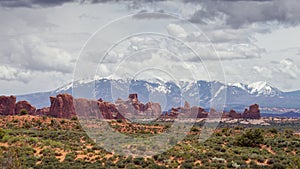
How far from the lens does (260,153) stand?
145 ft

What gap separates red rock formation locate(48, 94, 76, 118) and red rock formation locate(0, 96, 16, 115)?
392 inches

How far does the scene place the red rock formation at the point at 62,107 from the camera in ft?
370

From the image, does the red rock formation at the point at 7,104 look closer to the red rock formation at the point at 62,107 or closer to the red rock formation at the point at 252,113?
the red rock formation at the point at 62,107

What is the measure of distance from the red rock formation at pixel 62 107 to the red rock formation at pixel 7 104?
9.95 meters

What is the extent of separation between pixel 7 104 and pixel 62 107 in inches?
585

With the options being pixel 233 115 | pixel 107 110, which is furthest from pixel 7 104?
pixel 233 115

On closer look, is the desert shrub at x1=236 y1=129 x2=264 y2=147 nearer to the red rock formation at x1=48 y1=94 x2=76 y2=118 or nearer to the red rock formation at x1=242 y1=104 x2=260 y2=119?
the red rock formation at x1=48 y1=94 x2=76 y2=118

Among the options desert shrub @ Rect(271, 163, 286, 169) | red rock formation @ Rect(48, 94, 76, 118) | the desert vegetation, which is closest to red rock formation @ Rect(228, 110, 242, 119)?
red rock formation @ Rect(48, 94, 76, 118)

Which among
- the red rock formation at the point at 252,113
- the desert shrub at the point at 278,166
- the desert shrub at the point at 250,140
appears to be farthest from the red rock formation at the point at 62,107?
the desert shrub at the point at 278,166

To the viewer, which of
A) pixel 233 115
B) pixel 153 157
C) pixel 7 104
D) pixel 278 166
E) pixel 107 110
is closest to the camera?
pixel 278 166

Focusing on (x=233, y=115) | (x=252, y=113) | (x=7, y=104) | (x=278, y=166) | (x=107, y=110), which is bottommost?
(x=278, y=166)

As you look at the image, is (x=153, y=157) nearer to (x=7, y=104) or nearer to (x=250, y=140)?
(x=250, y=140)

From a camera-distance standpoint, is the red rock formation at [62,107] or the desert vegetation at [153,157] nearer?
the desert vegetation at [153,157]

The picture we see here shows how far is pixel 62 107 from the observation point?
4488 inches
